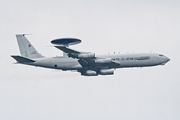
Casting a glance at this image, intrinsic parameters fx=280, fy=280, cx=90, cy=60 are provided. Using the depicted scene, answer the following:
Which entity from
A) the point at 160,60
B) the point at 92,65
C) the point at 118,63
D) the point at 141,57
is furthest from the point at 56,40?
the point at 160,60

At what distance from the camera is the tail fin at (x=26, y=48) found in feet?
197

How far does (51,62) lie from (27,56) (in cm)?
600

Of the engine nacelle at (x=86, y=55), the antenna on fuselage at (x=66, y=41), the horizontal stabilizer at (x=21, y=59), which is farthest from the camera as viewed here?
the horizontal stabilizer at (x=21, y=59)

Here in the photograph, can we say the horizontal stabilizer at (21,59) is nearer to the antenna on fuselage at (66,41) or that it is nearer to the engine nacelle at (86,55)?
the antenna on fuselage at (66,41)

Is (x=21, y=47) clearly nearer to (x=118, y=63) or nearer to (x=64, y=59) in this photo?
(x=64, y=59)

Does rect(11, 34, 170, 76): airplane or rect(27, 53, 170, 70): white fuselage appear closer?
rect(11, 34, 170, 76): airplane

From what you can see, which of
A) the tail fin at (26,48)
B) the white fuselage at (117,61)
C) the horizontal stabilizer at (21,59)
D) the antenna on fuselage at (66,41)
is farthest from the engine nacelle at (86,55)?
the horizontal stabilizer at (21,59)

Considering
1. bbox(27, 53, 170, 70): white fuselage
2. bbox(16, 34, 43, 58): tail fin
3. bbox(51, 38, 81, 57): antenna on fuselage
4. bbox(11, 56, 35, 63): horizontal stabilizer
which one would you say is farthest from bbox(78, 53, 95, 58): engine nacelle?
bbox(11, 56, 35, 63): horizontal stabilizer

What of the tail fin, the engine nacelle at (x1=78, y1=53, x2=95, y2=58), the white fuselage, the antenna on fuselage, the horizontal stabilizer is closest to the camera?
the engine nacelle at (x1=78, y1=53, x2=95, y2=58)

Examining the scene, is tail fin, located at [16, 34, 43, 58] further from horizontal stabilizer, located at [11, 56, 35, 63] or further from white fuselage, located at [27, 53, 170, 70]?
horizontal stabilizer, located at [11, 56, 35, 63]

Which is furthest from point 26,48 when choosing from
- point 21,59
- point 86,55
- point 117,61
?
point 117,61

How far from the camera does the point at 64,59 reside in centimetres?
5738

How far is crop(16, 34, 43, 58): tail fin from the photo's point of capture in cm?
5991

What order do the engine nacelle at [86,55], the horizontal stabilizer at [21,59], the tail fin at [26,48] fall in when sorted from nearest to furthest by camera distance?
the engine nacelle at [86,55] < the horizontal stabilizer at [21,59] < the tail fin at [26,48]
